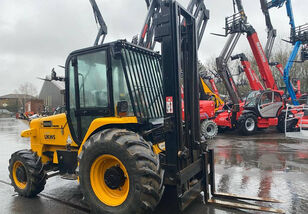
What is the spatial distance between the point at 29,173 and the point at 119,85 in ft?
7.79

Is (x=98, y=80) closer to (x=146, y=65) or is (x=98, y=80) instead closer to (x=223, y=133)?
(x=146, y=65)

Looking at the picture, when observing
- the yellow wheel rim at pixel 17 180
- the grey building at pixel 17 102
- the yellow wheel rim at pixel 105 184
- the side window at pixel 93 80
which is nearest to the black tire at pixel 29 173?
the yellow wheel rim at pixel 17 180

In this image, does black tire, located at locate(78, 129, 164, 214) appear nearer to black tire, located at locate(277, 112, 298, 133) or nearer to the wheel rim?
the wheel rim

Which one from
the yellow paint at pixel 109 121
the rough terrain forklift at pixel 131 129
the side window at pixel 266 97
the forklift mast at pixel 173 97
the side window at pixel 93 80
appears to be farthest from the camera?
the side window at pixel 266 97

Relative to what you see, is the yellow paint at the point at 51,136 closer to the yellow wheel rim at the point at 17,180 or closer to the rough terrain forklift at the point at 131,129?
the rough terrain forklift at the point at 131,129

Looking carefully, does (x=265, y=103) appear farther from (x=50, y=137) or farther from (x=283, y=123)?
(x=50, y=137)

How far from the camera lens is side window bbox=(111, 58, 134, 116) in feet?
11.7

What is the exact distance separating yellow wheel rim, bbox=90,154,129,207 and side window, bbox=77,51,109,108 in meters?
0.83

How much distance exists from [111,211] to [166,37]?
2329mm

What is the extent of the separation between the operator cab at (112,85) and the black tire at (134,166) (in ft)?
1.58

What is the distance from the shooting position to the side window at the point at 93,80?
3.67 metres

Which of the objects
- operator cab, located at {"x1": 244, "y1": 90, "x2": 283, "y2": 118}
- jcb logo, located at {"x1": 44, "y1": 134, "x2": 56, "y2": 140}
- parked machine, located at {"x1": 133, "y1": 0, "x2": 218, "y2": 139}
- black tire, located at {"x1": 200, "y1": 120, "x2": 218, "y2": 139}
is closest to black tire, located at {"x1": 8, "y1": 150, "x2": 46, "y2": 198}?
jcb logo, located at {"x1": 44, "y1": 134, "x2": 56, "y2": 140}

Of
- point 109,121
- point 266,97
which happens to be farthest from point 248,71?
point 109,121

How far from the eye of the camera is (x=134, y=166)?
9.66ft
